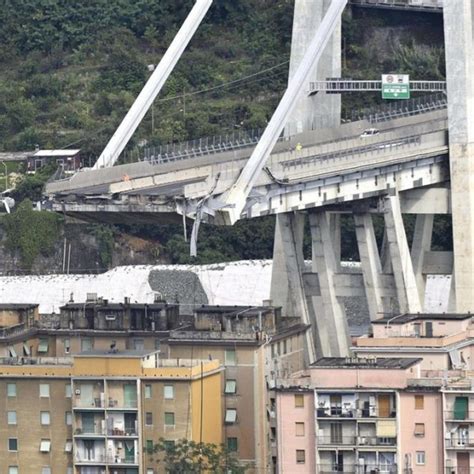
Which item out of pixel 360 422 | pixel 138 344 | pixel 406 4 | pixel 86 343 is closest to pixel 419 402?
pixel 360 422

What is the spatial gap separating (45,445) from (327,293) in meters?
16.0

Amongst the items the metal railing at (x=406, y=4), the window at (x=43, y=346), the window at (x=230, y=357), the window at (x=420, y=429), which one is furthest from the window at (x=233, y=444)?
the metal railing at (x=406, y=4)

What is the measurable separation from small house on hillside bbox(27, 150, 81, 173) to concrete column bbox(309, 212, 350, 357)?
997 inches

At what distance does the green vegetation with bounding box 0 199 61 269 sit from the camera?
104 metres

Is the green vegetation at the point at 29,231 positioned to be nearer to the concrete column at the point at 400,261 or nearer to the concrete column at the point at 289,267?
the concrete column at the point at 289,267

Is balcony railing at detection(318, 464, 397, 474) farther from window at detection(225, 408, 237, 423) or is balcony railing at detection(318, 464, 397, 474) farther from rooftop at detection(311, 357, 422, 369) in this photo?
window at detection(225, 408, 237, 423)

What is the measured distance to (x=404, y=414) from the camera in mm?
63906

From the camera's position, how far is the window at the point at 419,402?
63906 millimetres

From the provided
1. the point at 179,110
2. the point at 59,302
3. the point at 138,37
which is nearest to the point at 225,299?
the point at 59,302

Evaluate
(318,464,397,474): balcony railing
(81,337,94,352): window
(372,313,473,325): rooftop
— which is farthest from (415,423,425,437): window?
(81,337,94,352): window

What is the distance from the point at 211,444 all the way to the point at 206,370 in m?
1.84

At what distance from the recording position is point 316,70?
276ft

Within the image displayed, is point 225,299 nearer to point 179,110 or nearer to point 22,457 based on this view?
point 179,110

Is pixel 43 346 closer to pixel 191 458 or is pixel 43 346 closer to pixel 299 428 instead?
pixel 191 458
